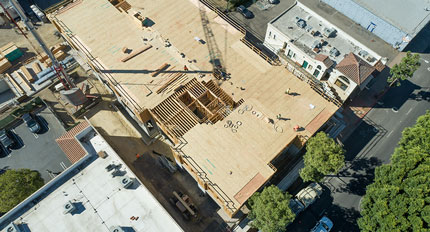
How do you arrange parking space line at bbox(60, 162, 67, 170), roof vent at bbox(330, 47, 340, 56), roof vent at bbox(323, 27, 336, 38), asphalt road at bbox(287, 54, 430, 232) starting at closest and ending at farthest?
asphalt road at bbox(287, 54, 430, 232) → parking space line at bbox(60, 162, 67, 170) → roof vent at bbox(330, 47, 340, 56) → roof vent at bbox(323, 27, 336, 38)

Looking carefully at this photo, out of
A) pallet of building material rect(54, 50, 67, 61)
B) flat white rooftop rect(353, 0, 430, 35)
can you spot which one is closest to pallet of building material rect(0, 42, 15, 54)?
pallet of building material rect(54, 50, 67, 61)

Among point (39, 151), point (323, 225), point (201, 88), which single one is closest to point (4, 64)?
point (39, 151)

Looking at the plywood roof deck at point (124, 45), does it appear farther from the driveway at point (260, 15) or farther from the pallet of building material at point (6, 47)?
the driveway at point (260, 15)

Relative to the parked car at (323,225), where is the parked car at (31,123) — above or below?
above

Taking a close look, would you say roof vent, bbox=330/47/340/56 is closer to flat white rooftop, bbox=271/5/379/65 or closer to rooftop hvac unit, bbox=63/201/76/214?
flat white rooftop, bbox=271/5/379/65

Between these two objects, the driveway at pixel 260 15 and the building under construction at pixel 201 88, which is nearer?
the building under construction at pixel 201 88

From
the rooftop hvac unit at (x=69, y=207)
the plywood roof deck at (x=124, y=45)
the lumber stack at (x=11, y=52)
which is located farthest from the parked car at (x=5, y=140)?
the rooftop hvac unit at (x=69, y=207)

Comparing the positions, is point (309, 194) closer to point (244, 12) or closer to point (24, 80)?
point (244, 12)
